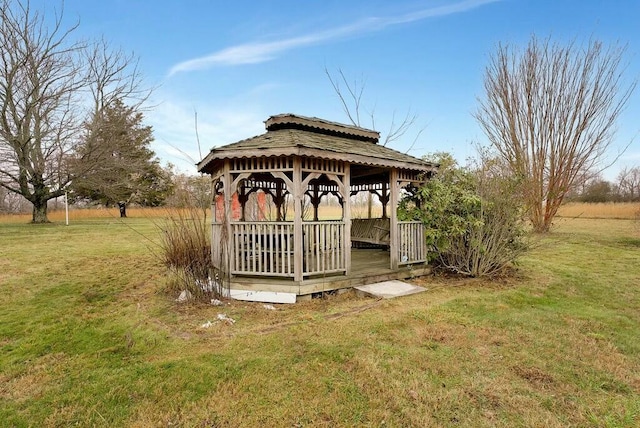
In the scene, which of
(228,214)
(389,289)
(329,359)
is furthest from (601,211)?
(329,359)

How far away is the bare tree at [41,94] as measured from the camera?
16.1 meters

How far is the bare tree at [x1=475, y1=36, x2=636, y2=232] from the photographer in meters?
15.0

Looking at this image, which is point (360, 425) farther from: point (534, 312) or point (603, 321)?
point (603, 321)

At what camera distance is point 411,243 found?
7.02 m

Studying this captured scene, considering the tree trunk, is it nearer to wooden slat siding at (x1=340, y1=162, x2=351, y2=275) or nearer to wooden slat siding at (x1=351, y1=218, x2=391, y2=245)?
wooden slat siding at (x1=351, y1=218, x2=391, y2=245)

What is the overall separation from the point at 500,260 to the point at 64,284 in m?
9.47

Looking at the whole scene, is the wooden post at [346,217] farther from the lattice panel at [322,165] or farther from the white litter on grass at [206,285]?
the white litter on grass at [206,285]

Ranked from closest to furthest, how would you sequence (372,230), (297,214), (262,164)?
(297,214) < (262,164) < (372,230)

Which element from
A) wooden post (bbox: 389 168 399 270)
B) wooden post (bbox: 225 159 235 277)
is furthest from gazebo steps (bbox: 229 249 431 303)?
wooden post (bbox: 225 159 235 277)

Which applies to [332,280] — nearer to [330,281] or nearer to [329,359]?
[330,281]

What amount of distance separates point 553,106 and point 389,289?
1583 centimetres

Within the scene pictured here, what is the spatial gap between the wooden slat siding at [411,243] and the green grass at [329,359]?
847mm

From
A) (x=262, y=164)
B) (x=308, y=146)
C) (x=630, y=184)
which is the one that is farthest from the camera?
(x=630, y=184)

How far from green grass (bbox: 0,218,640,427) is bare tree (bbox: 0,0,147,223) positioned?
48.7 feet
